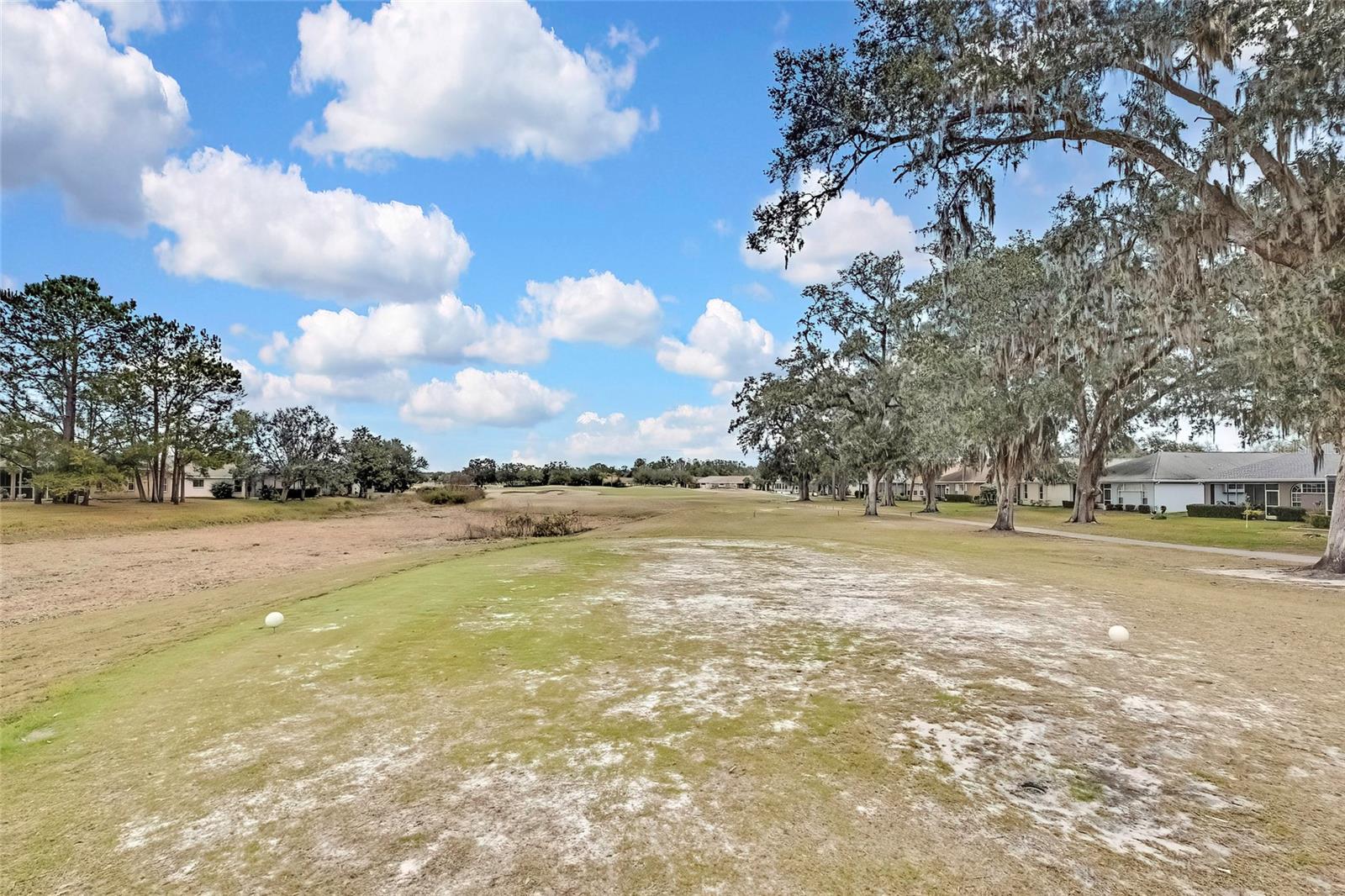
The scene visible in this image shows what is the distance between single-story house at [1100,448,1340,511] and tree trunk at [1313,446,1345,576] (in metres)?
34.5

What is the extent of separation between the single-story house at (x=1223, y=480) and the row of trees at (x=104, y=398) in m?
75.1

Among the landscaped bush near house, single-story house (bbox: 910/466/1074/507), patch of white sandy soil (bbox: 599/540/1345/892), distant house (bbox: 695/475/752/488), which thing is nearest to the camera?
patch of white sandy soil (bbox: 599/540/1345/892)

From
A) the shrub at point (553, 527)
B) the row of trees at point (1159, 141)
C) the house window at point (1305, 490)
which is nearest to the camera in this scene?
the row of trees at point (1159, 141)

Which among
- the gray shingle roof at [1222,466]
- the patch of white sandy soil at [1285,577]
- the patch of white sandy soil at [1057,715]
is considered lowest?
the patch of white sandy soil at [1285,577]

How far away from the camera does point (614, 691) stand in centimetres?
574

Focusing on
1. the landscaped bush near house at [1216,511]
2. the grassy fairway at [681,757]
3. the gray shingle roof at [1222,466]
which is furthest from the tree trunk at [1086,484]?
the grassy fairway at [681,757]

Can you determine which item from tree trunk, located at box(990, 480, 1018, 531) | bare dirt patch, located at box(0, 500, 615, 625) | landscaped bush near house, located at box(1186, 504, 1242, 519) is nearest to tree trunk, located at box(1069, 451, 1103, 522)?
tree trunk, located at box(990, 480, 1018, 531)

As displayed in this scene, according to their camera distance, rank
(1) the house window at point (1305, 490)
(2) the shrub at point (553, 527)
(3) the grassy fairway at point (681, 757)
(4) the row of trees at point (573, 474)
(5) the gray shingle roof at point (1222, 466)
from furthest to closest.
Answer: (4) the row of trees at point (573, 474), (5) the gray shingle roof at point (1222, 466), (1) the house window at point (1305, 490), (2) the shrub at point (553, 527), (3) the grassy fairway at point (681, 757)

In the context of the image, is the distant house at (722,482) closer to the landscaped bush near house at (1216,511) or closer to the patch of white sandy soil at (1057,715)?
the landscaped bush near house at (1216,511)

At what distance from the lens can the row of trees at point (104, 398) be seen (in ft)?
126

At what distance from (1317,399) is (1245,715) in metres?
13.0

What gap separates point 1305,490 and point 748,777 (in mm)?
59656

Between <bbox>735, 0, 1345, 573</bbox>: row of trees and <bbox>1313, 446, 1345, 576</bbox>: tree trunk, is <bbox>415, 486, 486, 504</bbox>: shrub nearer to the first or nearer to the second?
<bbox>735, 0, 1345, 573</bbox>: row of trees

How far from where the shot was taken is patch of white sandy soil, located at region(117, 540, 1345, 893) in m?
3.18
